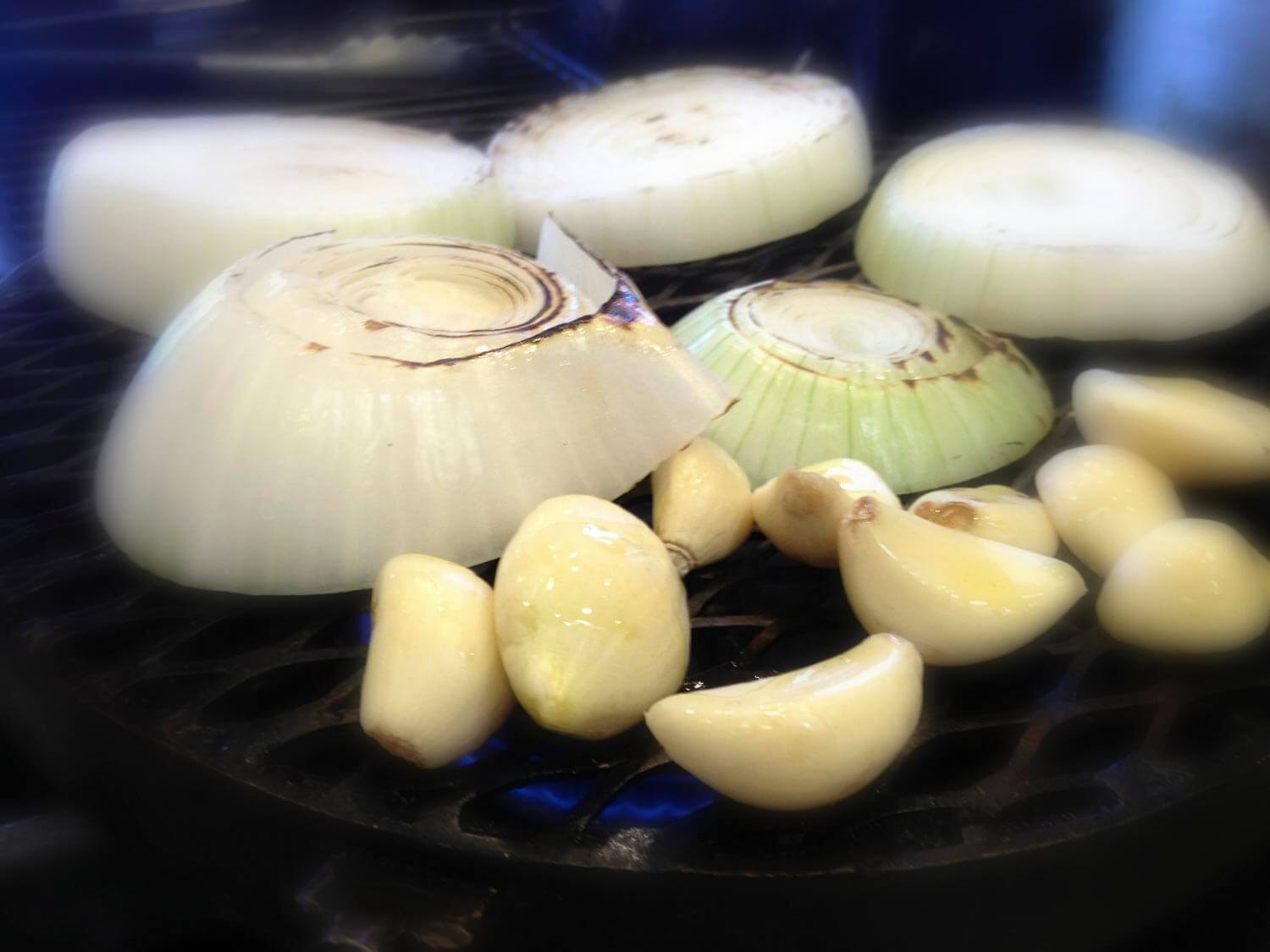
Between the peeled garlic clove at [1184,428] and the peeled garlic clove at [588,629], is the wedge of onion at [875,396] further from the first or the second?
the peeled garlic clove at [588,629]

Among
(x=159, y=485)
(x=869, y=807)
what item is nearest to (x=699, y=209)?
(x=159, y=485)

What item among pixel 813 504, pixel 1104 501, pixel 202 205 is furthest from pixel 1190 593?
pixel 202 205

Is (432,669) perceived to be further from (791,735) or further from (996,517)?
(996,517)

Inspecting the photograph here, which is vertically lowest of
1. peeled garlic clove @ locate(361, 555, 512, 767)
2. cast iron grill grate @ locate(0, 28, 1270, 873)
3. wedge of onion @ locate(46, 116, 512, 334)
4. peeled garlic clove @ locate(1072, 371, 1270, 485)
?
cast iron grill grate @ locate(0, 28, 1270, 873)

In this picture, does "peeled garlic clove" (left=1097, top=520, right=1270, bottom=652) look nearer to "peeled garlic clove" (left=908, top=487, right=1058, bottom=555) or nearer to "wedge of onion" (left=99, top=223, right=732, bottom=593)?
"peeled garlic clove" (left=908, top=487, right=1058, bottom=555)

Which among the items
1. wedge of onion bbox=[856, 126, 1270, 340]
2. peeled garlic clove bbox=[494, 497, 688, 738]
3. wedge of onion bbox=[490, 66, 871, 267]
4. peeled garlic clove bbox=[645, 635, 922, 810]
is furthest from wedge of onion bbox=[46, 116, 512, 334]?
peeled garlic clove bbox=[645, 635, 922, 810]

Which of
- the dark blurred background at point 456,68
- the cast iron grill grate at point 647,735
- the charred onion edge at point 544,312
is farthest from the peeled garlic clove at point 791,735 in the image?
the dark blurred background at point 456,68
